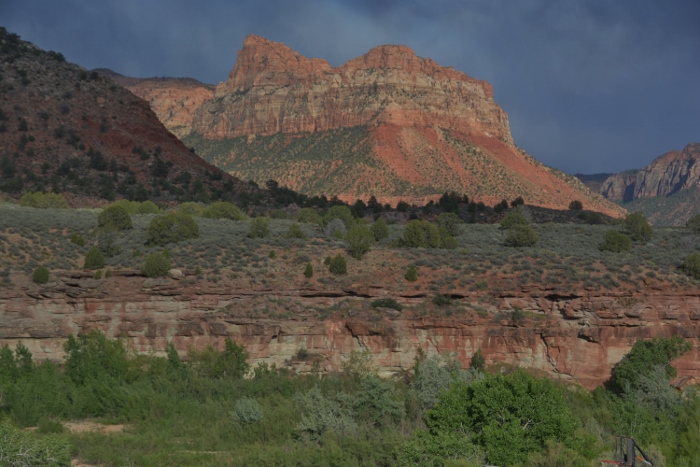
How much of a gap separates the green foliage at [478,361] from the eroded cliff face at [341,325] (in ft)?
1.55

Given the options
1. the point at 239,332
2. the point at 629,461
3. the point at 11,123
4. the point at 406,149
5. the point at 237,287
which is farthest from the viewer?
the point at 406,149

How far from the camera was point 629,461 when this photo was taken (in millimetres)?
19953

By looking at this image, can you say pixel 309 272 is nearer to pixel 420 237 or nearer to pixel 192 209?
pixel 420 237

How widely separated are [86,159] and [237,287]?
40198mm

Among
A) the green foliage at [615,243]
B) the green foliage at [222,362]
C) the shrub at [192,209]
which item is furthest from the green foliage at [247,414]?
the shrub at [192,209]

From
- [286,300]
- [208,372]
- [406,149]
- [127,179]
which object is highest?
[406,149]

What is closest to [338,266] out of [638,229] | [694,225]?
[638,229]

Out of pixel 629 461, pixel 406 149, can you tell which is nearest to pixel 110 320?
pixel 629 461

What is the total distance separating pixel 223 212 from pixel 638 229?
29.6 m

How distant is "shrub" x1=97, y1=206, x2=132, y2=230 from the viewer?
1791 inches

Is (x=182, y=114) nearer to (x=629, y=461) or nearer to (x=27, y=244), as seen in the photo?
(x=27, y=244)

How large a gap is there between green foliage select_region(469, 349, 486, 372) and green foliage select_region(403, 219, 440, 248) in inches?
496

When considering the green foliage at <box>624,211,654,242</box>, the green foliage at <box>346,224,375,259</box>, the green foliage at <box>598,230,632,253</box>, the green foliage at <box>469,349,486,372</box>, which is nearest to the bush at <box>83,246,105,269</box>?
the green foliage at <box>346,224,375,259</box>

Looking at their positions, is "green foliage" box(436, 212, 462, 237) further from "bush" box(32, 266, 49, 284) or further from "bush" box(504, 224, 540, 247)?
"bush" box(32, 266, 49, 284)
